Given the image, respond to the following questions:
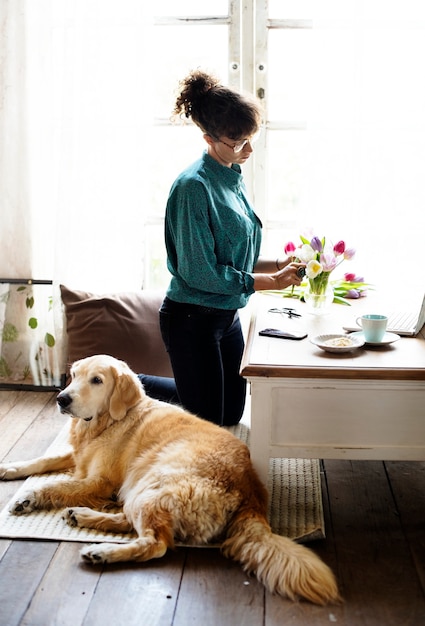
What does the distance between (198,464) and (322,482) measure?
663mm

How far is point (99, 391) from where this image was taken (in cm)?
264

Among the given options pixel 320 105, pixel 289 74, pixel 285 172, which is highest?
pixel 289 74

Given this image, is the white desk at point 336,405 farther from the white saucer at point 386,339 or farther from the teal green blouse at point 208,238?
the teal green blouse at point 208,238

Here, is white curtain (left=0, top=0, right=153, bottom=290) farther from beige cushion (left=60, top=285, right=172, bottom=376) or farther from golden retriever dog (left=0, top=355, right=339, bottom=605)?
golden retriever dog (left=0, top=355, right=339, bottom=605)

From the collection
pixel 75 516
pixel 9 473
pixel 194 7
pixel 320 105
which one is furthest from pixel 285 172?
pixel 75 516

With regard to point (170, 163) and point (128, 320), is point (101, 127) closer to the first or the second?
point (170, 163)

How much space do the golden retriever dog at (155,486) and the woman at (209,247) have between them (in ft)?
0.75

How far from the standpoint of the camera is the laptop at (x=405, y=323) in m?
2.58

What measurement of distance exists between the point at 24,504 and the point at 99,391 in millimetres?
425

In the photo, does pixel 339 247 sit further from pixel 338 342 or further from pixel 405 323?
pixel 338 342

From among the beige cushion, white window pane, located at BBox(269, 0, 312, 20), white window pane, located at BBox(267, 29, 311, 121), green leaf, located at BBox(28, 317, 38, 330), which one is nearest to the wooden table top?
the beige cushion

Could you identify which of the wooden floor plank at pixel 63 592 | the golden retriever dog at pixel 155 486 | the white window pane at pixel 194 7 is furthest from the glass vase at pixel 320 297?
the white window pane at pixel 194 7

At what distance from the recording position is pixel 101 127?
357 cm

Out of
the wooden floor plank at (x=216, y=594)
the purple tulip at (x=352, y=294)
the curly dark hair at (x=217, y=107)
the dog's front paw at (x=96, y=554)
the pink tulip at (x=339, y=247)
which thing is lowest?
the wooden floor plank at (x=216, y=594)
